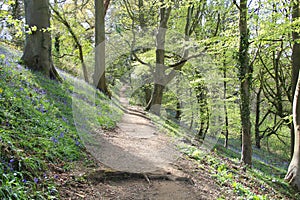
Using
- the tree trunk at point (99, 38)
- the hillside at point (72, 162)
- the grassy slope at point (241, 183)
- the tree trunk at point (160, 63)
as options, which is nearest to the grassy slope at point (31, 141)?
the hillside at point (72, 162)

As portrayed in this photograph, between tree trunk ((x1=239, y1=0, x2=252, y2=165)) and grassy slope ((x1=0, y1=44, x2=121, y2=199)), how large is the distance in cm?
585

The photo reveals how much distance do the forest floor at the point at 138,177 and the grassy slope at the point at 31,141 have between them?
309mm

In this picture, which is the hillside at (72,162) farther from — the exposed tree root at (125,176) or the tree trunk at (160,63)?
the tree trunk at (160,63)

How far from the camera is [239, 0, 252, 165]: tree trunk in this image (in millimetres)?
8312

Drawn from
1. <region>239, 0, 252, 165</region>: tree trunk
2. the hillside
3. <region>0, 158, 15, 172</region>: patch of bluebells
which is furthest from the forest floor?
<region>239, 0, 252, 165</region>: tree trunk

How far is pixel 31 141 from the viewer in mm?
3480

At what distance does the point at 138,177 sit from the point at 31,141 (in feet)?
6.04

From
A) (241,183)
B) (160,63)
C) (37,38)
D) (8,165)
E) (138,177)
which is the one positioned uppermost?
(37,38)

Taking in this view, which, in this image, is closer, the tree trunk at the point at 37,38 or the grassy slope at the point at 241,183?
the grassy slope at the point at 241,183

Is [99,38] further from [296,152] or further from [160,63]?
[296,152]

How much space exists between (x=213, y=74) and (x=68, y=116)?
8.82m

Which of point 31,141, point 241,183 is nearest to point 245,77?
point 241,183

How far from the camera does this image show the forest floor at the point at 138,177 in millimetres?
3502

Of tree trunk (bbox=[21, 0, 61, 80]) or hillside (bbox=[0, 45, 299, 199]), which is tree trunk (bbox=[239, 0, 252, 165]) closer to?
hillside (bbox=[0, 45, 299, 199])
